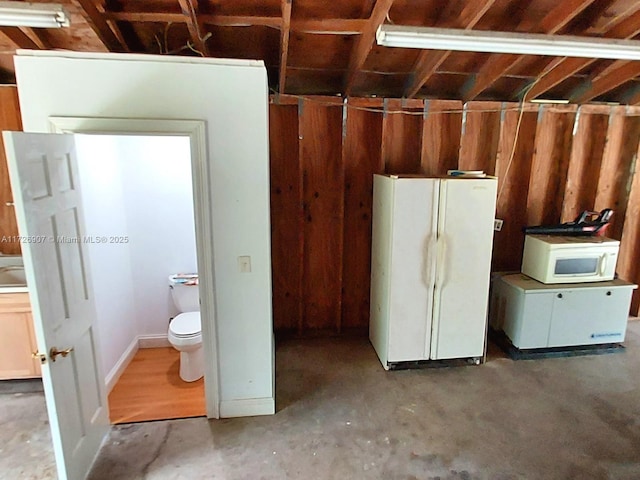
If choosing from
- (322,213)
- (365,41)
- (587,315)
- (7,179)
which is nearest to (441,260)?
(322,213)

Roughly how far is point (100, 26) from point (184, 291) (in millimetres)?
2155

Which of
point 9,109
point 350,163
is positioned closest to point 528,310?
point 350,163

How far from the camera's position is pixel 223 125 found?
2.34 metres

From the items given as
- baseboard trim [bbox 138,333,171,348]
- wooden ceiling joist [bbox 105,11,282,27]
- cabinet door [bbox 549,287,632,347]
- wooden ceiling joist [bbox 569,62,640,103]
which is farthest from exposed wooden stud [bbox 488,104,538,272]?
baseboard trim [bbox 138,333,171,348]

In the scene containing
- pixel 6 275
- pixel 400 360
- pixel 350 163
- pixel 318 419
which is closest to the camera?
pixel 318 419

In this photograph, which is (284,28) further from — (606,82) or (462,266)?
(606,82)

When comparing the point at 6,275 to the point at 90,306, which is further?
the point at 6,275

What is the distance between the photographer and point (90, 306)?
7.86ft

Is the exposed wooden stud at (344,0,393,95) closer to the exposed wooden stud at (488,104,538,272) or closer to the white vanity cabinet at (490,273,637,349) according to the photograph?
the exposed wooden stud at (488,104,538,272)

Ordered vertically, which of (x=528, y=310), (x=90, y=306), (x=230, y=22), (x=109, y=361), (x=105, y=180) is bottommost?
(x=109, y=361)

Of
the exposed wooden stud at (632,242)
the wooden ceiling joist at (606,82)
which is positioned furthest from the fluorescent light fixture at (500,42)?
the exposed wooden stud at (632,242)

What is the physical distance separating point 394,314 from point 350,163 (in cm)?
139

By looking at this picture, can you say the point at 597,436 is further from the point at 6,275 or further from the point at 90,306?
the point at 6,275

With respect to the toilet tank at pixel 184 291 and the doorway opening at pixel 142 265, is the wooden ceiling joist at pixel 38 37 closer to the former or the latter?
the doorway opening at pixel 142 265
